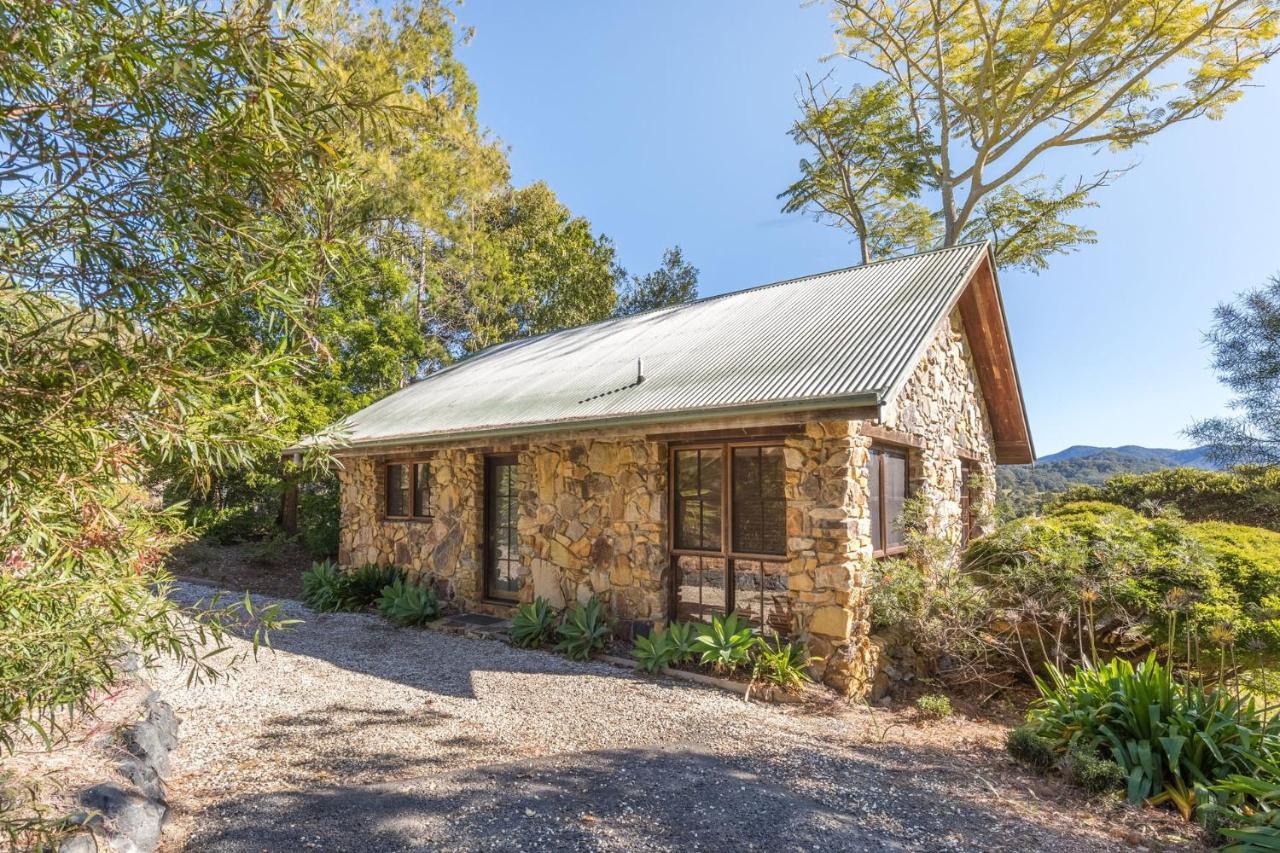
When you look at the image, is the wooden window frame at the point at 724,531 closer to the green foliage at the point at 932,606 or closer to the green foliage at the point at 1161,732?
the green foliage at the point at 932,606

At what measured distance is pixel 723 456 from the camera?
269 inches

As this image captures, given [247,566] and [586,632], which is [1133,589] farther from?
[247,566]

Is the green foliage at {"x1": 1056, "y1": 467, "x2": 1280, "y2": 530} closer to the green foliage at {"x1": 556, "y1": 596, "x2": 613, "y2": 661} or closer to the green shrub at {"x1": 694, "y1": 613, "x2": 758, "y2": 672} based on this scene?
the green shrub at {"x1": 694, "y1": 613, "x2": 758, "y2": 672}

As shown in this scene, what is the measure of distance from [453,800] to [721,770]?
5.19 ft

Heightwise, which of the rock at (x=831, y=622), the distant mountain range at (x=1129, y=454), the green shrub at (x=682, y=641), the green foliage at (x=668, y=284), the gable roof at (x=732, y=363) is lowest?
the green shrub at (x=682, y=641)

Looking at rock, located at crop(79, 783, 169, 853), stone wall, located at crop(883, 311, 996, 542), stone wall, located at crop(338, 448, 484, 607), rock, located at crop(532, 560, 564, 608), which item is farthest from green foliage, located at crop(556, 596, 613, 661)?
rock, located at crop(79, 783, 169, 853)

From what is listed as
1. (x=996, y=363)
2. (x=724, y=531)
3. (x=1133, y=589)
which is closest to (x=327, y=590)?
(x=724, y=531)

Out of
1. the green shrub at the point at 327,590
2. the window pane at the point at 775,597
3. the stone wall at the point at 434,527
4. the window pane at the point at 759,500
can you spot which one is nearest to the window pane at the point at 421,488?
the stone wall at the point at 434,527

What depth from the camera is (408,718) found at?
514cm

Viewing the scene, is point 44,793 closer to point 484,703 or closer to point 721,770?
point 484,703

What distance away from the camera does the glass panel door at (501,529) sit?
345 inches

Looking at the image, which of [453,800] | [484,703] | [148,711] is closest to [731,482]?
[484,703]

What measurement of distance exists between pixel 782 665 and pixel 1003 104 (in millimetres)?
15607

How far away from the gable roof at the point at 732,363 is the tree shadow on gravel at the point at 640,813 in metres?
2.06
